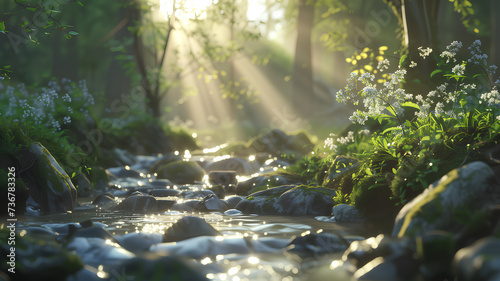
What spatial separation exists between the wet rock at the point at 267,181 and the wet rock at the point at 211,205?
1.10 meters

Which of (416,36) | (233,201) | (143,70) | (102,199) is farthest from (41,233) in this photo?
(143,70)

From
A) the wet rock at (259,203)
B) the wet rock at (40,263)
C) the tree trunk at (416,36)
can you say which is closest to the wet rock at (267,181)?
the wet rock at (259,203)

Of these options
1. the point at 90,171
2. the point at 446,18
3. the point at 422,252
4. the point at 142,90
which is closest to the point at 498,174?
the point at 422,252

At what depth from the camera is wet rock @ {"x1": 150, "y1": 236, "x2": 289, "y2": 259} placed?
11.6 ft

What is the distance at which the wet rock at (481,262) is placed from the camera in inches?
89.2

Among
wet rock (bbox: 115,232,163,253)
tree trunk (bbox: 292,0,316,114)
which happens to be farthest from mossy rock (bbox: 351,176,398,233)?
tree trunk (bbox: 292,0,316,114)

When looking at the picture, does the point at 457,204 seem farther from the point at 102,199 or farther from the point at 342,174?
the point at 102,199

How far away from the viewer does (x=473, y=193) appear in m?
3.34

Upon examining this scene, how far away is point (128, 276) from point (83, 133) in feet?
27.0

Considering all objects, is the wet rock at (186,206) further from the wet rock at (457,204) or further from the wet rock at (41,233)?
the wet rock at (457,204)

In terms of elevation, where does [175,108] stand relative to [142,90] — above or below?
above

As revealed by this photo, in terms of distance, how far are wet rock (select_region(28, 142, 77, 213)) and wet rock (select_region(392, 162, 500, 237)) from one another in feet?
14.0

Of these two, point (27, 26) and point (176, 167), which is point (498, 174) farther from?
point (176, 167)

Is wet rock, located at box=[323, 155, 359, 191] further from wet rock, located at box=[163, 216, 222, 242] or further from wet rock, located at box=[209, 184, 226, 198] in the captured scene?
wet rock, located at box=[163, 216, 222, 242]
